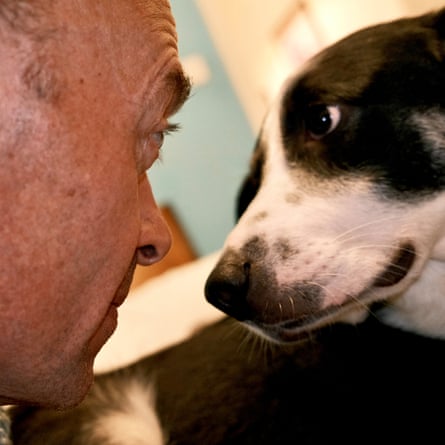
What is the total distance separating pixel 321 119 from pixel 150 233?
0.52m

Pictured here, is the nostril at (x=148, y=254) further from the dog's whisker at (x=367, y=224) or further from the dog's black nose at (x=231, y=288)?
the dog's whisker at (x=367, y=224)

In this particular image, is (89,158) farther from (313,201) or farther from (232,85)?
(232,85)

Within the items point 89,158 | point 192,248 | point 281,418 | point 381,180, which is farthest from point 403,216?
point 192,248

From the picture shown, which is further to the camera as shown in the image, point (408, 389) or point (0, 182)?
point (408, 389)

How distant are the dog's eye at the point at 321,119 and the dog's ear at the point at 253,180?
168mm

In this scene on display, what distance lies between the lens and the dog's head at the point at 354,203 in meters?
1.06

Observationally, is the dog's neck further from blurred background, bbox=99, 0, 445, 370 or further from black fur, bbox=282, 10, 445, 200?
blurred background, bbox=99, 0, 445, 370

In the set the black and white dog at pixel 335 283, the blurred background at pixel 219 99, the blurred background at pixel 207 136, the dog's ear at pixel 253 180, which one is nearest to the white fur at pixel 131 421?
the black and white dog at pixel 335 283

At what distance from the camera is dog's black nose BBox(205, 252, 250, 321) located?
1.04m

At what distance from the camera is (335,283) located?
3.46 ft

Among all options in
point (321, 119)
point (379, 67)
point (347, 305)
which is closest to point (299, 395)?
point (347, 305)

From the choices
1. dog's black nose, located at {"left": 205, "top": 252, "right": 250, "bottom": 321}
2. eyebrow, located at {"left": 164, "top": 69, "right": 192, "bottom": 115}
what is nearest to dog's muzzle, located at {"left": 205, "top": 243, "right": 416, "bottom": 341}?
dog's black nose, located at {"left": 205, "top": 252, "right": 250, "bottom": 321}

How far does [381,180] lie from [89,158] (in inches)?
26.7

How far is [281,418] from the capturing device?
1.08 meters
